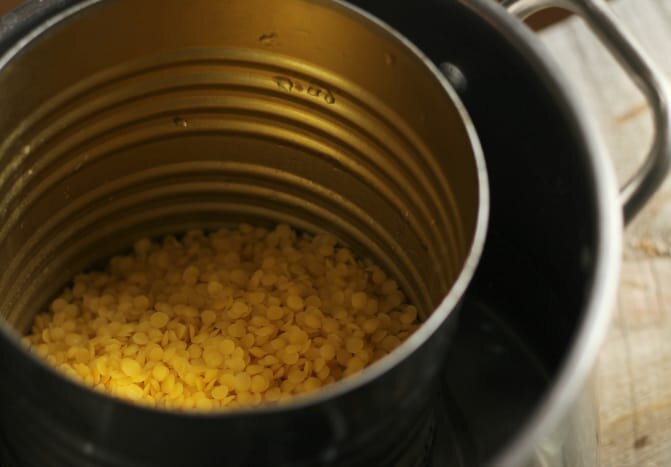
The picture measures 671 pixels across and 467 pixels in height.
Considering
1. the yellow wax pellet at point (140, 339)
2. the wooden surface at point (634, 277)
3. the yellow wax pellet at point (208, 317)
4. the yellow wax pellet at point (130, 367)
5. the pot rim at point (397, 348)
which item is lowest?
the wooden surface at point (634, 277)

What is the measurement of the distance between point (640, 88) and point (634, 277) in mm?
364

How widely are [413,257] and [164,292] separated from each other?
0.85 ft

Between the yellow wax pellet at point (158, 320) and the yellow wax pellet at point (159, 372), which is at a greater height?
the yellow wax pellet at point (158, 320)

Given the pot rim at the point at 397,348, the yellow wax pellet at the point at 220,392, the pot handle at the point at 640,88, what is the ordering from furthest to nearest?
the yellow wax pellet at the point at 220,392
the pot handle at the point at 640,88
the pot rim at the point at 397,348

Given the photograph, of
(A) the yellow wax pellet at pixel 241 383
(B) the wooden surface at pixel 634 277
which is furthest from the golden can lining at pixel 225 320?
(B) the wooden surface at pixel 634 277

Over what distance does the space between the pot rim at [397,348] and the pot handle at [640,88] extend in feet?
0.42

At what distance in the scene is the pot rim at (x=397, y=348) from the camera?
23.9 inches

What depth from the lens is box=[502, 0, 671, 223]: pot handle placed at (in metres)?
0.75

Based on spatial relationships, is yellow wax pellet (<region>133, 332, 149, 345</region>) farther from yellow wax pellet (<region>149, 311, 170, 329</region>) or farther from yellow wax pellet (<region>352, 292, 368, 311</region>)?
yellow wax pellet (<region>352, 292, 368, 311</region>)

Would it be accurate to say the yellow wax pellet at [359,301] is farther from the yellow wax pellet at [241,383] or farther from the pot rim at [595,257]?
the pot rim at [595,257]

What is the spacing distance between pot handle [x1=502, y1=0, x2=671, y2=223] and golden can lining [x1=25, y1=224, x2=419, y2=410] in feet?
0.98

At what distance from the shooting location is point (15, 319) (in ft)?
3.07

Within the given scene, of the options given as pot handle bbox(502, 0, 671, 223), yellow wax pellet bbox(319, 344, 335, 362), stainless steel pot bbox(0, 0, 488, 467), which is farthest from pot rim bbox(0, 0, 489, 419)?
yellow wax pellet bbox(319, 344, 335, 362)

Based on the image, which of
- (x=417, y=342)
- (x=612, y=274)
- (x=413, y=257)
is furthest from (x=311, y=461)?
(x=413, y=257)
